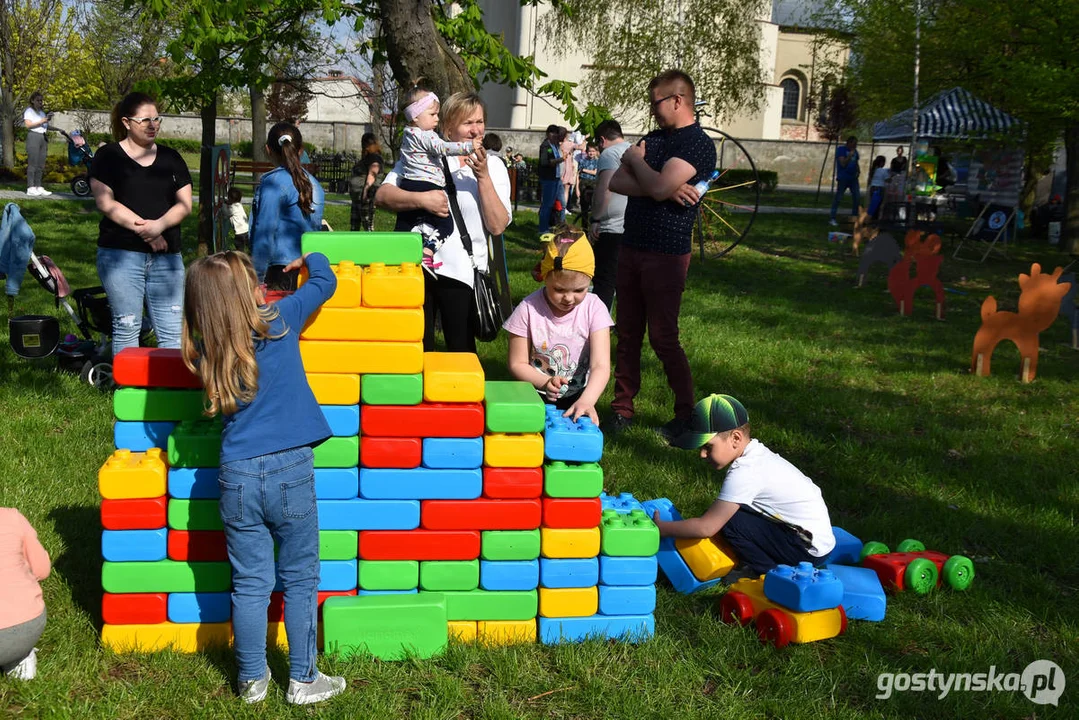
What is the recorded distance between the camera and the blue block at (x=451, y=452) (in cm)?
366

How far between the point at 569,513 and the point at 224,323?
1.50 metres

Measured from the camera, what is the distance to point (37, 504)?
4691 millimetres

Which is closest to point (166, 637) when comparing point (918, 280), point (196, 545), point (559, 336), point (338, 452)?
point (196, 545)

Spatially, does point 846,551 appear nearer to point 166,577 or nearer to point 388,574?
point 388,574

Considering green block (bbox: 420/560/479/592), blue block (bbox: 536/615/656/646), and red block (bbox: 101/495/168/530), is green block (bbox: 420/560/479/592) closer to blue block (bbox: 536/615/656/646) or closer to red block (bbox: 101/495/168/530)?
blue block (bbox: 536/615/656/646)

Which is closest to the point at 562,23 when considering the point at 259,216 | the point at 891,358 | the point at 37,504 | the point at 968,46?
the point at 968,46

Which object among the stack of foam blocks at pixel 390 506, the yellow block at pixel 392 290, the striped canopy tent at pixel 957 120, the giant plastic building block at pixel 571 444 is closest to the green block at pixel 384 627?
the stack of foam blocks at pixel 390 506

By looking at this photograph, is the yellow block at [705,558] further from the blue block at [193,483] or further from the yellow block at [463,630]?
the blue block at [193,483]

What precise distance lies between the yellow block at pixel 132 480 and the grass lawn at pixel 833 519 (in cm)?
60

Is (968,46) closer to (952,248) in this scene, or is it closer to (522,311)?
(952,248)

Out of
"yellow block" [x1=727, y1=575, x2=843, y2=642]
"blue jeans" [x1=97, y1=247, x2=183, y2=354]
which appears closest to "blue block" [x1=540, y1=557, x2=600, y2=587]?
"yellow block" [x1=727, y1=575, x2=843, y2=642]

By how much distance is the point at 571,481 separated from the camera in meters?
3.74

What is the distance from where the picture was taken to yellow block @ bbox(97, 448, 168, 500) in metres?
3.44

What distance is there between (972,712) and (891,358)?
6.13 m
